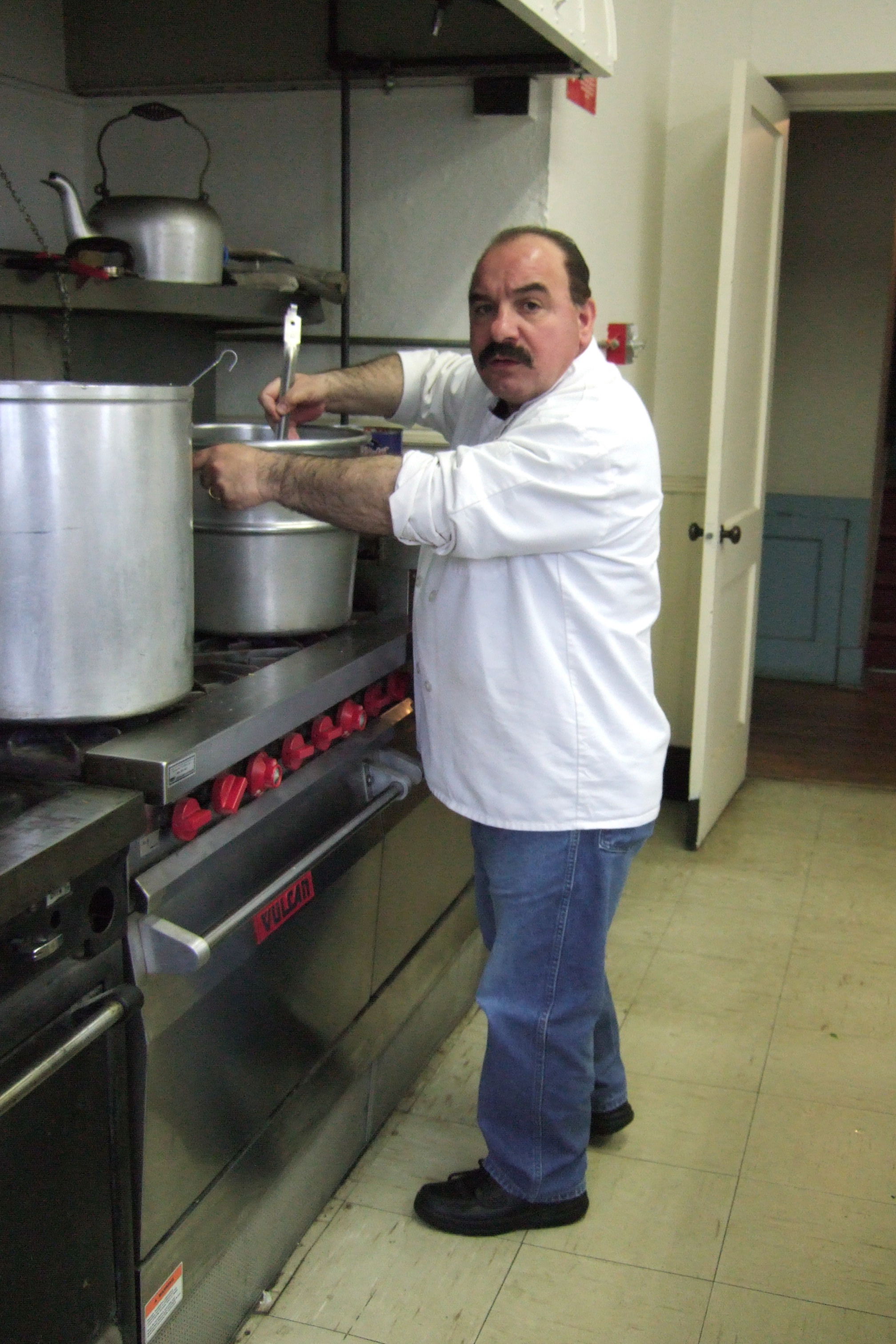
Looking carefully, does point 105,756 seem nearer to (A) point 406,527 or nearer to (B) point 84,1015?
(B) point 84,1015

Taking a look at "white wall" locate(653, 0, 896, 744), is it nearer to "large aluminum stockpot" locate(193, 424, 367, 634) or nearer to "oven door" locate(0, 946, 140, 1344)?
"large aluminum stockpot" locate(193, 424, 367, 634)

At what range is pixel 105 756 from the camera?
1383 millimetres

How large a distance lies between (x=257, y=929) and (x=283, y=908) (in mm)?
69

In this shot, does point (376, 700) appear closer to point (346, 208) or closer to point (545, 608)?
point (545, 608)

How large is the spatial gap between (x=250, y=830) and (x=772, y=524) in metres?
4.28

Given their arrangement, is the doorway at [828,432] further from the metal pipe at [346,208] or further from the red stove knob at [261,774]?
the red stove knob at [261,774]

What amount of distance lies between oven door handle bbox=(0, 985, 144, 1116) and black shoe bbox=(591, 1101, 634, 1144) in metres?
1.18

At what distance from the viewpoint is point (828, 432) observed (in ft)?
17.7

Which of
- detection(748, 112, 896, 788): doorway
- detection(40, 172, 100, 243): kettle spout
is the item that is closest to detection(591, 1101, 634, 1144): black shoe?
detection(40, 172, 100, 243): kettle spout

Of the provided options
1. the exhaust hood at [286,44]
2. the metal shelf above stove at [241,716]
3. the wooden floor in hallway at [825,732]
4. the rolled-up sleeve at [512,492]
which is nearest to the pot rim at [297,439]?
the rolled-up sleeve at [512,492]

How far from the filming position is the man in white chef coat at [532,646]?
169 cm

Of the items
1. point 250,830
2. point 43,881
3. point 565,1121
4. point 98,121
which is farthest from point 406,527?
point 98,121

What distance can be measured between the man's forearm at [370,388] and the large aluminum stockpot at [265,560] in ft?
0.76

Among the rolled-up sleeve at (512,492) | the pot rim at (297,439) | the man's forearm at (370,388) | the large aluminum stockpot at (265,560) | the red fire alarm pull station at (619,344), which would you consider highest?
the red fire alarm pull station at (619,344)
